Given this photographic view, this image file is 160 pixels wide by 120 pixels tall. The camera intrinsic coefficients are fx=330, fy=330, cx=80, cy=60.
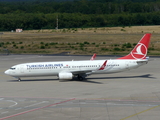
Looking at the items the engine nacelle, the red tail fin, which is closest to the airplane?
the engine nacelle

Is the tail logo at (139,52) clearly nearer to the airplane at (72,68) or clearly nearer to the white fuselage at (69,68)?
the airplane at (72,68)

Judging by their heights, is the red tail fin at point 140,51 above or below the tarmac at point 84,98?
above

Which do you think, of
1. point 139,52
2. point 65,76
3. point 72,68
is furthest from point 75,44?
point 65,76

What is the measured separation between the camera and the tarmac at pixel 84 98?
114 ft

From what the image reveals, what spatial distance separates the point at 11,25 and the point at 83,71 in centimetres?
13705

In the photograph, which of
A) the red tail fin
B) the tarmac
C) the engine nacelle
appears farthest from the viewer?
the red tail fin

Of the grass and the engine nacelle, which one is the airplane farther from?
the grass

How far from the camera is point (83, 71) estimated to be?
54.8m

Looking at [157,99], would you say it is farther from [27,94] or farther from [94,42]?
[94,42]

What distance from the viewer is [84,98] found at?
42.6m

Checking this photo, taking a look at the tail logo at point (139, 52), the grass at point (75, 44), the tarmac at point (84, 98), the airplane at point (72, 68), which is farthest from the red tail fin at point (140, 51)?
the grass at point (75, 44)

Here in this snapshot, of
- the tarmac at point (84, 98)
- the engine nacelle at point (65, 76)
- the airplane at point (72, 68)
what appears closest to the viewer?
the tarmac at point (84, 98)

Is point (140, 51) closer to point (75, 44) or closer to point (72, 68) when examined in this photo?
point (72, 68)

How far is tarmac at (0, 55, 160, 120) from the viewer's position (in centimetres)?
3488
